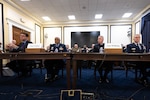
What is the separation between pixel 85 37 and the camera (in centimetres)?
825

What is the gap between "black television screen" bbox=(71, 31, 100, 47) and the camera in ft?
26.8

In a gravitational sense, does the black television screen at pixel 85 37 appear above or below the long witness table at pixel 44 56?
above

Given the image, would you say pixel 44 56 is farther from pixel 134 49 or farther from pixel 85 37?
pixel 85 37

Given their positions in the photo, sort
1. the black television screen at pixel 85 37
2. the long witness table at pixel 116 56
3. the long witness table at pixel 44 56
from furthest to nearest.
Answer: the black television screen at pixel 85 37
the long witness table at pixel 44 56
the long witness table at pixel 116 56

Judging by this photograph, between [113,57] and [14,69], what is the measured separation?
264 cm

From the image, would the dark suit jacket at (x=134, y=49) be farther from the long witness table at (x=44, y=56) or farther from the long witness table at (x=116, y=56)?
the long witness table at (x=44, y=56)

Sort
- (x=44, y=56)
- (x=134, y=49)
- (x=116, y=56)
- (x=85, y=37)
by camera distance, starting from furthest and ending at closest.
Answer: (x=85, y=37) < (x=134, y=49) < (x=44, y=56) < (x=116, y=56)

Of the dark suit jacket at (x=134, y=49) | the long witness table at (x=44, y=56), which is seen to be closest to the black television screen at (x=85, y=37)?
the dark suit jacket at (x=134, y=49)

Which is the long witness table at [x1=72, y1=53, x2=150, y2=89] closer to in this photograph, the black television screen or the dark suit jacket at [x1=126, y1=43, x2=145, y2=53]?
the dark suit jacket at [x1=126, y1=43, x2=145, y2=53]

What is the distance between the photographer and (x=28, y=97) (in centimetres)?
201

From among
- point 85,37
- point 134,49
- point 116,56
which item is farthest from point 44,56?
point 85,37

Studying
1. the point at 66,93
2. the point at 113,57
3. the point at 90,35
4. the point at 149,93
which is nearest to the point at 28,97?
the point at 66,93

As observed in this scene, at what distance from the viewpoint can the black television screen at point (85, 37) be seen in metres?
8.16

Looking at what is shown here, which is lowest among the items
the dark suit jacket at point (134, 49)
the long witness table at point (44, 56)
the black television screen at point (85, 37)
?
the long witness table at point (44, 56)
